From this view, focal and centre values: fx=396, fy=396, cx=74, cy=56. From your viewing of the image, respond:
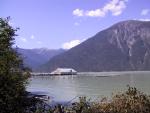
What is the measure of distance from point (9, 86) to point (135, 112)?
5703 mm

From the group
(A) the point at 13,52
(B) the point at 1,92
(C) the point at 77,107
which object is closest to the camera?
(B) the point at 1,92

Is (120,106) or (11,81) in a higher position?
(11,81)

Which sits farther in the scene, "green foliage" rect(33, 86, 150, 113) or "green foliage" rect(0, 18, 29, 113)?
"green foliage" rect(33, 86, 150, 113)

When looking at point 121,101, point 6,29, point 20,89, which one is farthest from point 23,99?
point 121,101

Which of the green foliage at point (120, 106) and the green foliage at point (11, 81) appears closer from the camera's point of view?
the green foliage at point (11, 81)

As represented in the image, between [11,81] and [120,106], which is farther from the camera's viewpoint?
[120,106]

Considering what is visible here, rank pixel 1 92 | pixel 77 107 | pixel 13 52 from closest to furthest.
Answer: pixel 1 92 < pixel 13 52 < pixel 77 107

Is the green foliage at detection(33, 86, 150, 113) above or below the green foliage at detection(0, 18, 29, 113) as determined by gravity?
below

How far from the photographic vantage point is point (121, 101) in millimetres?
17922

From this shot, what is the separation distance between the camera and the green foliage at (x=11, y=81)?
50.9 feet

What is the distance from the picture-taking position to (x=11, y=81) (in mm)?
15711

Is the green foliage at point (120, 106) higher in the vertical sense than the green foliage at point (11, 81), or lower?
lower

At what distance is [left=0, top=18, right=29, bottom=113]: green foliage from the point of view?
50.9 feet

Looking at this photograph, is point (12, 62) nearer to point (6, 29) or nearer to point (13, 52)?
point (13, 52)
